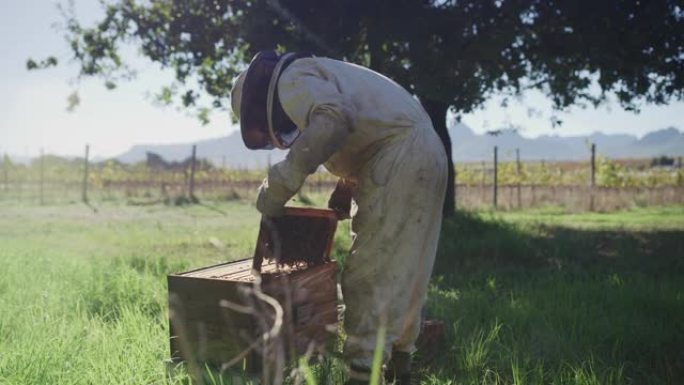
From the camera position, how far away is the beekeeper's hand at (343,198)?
3.32 m

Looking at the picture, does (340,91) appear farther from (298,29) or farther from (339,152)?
(298,29)

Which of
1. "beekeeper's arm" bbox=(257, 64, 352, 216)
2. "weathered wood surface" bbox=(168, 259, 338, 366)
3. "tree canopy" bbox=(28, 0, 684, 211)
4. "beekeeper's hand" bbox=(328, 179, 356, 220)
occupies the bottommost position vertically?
"weathered wood surface" bbox=(168, 259, 338, 366)

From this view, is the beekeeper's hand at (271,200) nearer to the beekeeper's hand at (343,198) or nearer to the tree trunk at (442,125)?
the beekeeper's hand at (343,198)

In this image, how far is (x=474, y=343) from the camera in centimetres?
396

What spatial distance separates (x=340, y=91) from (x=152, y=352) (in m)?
1.98

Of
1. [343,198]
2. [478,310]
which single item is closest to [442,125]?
[478,310]

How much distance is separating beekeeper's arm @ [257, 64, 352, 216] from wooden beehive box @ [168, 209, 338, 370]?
0.24m

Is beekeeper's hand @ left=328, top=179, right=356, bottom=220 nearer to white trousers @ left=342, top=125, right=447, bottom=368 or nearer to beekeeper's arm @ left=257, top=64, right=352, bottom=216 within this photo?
white trousers @ left=342, top=125, right=447, bottom=368

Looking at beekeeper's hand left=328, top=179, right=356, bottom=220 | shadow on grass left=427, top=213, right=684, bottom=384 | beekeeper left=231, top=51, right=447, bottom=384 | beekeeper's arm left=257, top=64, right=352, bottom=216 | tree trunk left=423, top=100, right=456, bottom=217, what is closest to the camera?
beekeeper's arm left=257, top=64, right=352, bottom=216

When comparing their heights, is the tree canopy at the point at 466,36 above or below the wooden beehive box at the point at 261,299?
above

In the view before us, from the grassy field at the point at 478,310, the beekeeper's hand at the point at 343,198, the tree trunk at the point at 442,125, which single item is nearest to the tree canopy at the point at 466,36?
the tree trunk at the point at 442,125

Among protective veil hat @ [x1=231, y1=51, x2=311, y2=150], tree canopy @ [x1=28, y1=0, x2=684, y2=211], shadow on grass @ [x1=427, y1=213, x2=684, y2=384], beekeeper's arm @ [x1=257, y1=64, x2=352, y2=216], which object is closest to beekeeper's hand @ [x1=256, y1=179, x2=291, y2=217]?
beekeeper's arm @ [x1=257, y1=64, x2=352, y2=216]

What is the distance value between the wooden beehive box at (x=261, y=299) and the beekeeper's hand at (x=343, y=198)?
0.16 metres

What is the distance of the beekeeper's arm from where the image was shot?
2635 millimetres
